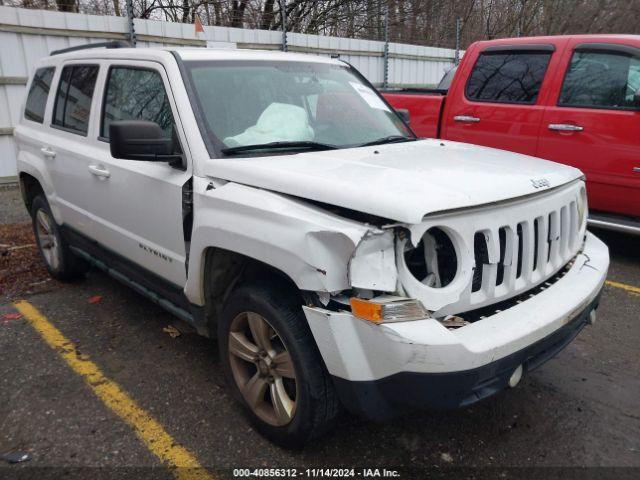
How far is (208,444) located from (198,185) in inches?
51.0

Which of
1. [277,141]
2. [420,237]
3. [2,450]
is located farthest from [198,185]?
[2,450]

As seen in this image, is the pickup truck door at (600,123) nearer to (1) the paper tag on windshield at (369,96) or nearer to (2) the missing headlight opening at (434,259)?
(1) the paper tag on windshield at (369,96)

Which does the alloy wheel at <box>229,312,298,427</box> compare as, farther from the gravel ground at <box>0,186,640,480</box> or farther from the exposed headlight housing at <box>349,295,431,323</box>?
the exposed headlight housing at <box>349,295,431,323</box>

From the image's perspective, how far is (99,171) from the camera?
361 cm

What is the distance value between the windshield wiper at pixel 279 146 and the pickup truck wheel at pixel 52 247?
2.47 metres

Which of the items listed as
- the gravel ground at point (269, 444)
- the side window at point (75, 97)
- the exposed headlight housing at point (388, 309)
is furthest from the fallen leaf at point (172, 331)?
the exposed headlight housing at point (388, 309)

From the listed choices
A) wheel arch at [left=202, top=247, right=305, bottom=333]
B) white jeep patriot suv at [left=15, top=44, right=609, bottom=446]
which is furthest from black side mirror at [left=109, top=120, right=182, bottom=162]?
wheel arch at [left=202, top=247, right=305, bottom=333]

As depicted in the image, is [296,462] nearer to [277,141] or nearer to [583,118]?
[277,141]

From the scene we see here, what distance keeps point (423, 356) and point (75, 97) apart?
338cm

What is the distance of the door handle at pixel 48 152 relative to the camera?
427cm

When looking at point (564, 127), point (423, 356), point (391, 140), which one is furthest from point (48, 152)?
point (564, 127)

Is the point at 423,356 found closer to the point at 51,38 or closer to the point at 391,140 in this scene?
the point at 391,140

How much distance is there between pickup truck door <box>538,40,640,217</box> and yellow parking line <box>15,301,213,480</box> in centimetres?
429

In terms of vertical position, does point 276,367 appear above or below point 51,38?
→ below
